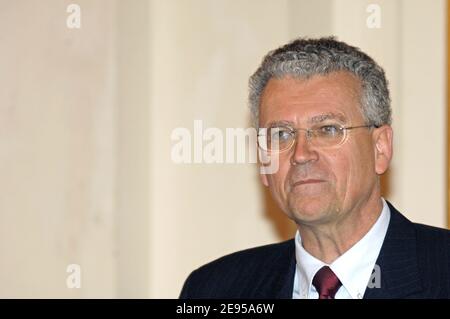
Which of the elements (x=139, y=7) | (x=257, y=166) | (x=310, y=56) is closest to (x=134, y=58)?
(x=139, y=7)

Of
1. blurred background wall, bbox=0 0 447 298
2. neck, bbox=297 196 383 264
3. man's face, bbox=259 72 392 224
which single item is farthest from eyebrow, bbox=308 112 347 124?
blurred background wall, bbox=0 0 447 298

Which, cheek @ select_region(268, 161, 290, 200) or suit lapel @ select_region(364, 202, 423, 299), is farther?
cheek @ select_region(268, 161, 290, 200)

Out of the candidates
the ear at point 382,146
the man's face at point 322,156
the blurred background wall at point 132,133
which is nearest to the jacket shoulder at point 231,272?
the man's face at point 322,156

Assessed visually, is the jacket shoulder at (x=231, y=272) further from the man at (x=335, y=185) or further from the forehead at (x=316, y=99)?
the forehead at (x=316, y=99)

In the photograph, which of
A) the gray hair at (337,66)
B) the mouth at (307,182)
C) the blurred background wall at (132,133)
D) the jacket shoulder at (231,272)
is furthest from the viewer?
the blurred background wall at (132,133)

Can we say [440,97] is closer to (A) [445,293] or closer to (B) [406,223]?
(B) [406,223]

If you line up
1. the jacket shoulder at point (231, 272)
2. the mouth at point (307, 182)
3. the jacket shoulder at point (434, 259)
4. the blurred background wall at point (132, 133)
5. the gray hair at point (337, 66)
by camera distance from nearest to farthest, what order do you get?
the jacket shoulder at point (434, 259) < the mouth at point (307, 182) < the gray hair at point (337, 66) < the jacket shoulder at point (231, 272) < the blurred background wall at point (132, 133)

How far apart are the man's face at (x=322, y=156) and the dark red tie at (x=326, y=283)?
141 mm

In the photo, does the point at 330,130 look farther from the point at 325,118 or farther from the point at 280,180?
the point at 280,180

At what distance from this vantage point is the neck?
99.1 inches

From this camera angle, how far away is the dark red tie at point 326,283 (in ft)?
8.02

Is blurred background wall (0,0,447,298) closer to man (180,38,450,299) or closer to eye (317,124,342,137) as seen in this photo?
man (180,38,450,299)
